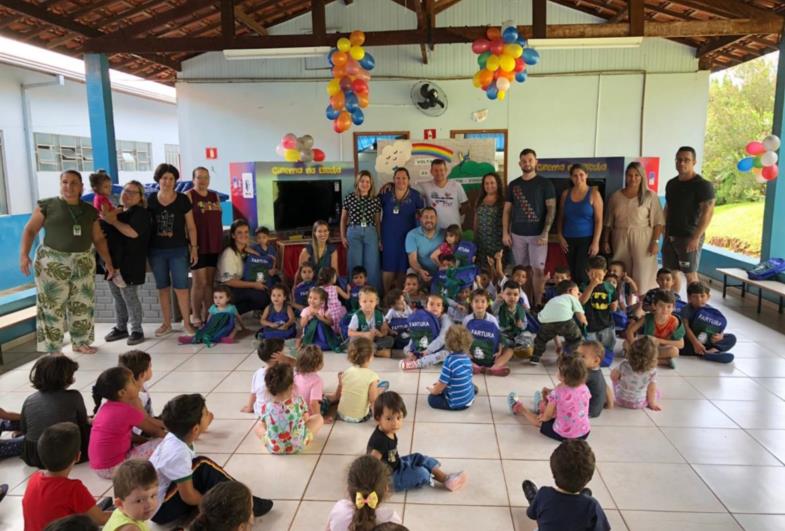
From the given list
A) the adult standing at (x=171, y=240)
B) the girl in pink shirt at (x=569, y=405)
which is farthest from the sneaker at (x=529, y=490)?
the adult standing at (x=171, y=240)

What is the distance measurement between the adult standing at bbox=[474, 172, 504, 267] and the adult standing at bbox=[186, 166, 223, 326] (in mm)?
2562

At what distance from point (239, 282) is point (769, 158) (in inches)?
231

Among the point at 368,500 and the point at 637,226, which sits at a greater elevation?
the point at 637,226

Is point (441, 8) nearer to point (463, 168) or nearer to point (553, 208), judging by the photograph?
point (463, 168)

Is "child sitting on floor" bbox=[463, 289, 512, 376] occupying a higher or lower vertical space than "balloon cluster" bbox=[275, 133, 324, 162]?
lower

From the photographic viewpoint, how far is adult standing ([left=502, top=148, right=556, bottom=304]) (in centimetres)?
513

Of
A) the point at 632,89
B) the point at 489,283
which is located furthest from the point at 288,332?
the point at 632,89

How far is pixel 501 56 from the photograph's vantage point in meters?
6.48

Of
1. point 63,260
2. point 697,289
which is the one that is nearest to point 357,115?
point 63,260

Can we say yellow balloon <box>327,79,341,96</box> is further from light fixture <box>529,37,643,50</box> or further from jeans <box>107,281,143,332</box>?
jeans <box>107,281,143,332</box>

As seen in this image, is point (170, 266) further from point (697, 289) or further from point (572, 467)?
point (697, 289)

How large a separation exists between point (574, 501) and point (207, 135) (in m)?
10.1

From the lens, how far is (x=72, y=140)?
425 inches

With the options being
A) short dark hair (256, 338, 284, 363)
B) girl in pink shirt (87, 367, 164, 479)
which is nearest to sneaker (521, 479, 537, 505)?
short dark hair (256, 338, 284, 363)
